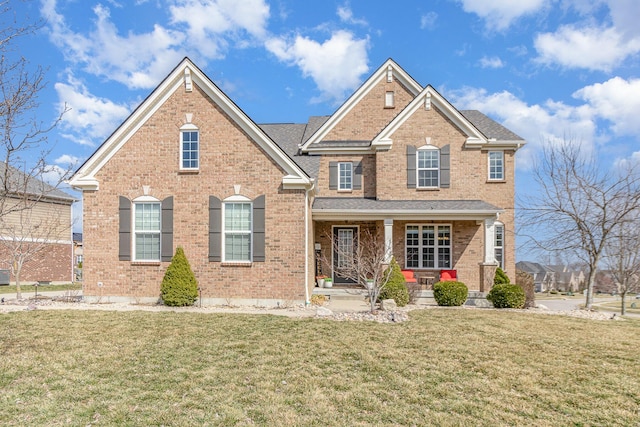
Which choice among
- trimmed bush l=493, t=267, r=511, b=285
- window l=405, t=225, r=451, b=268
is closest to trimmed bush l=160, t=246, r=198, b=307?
window l=405, t=225, r=451, b=268

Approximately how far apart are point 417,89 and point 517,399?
1568 cm

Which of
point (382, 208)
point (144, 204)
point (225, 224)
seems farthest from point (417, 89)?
point (144, 204)

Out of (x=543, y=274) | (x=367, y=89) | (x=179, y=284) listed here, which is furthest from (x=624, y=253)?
(x=543, y=274)

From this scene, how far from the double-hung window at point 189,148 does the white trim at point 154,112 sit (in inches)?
48.5

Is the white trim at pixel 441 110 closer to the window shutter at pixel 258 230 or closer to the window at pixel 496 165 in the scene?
the window at pixel 496 165

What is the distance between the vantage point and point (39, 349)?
7.44m

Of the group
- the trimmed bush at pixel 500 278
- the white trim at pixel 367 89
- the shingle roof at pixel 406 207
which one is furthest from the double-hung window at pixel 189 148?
the trimmed bush at pixel 500 278

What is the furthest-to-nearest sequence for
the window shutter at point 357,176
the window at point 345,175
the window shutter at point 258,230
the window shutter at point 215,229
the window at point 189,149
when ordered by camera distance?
the window at point 345,175 < the window shutter at point 357,176 < the window at point 189,149 < the window shutter at point 215,229 < the window shutter at point 258,230

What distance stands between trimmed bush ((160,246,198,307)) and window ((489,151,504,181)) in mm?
13273

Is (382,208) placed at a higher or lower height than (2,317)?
higher

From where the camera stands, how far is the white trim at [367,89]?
1845cm

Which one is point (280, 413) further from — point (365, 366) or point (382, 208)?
point (382, 208)

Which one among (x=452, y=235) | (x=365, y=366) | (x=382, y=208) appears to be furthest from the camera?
(x=452, y=235)

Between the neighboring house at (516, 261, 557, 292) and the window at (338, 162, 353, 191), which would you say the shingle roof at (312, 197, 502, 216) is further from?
the neighboring house at (516, 261, 557, 292)
